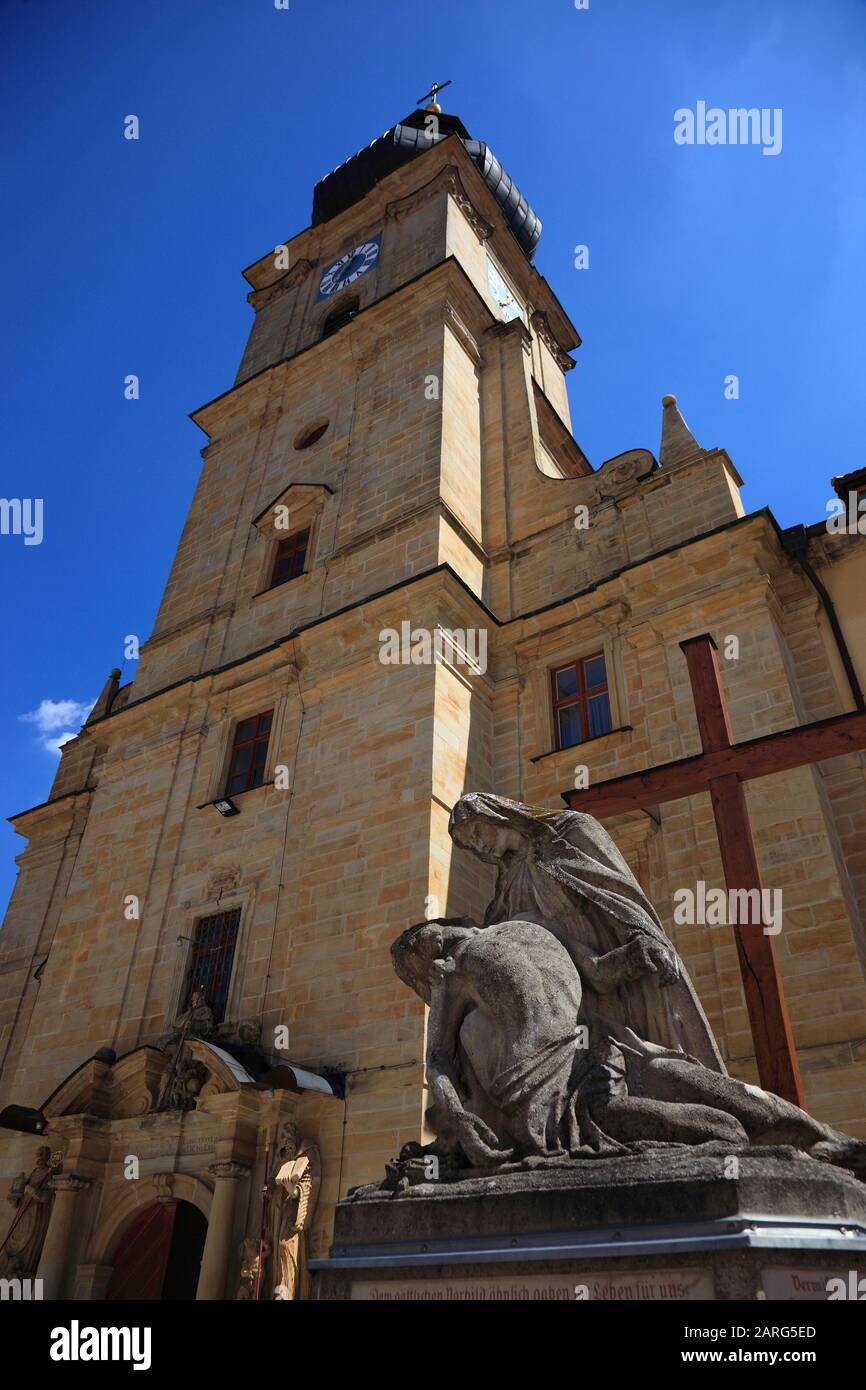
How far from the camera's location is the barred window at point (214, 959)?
1171 cm

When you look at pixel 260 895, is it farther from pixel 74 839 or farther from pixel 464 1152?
pixel 464 1152

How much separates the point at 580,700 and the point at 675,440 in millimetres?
4961

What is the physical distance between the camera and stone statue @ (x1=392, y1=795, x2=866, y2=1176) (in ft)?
11.8

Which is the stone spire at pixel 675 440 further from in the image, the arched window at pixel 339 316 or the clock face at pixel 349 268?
the clock face at pixel 349 268

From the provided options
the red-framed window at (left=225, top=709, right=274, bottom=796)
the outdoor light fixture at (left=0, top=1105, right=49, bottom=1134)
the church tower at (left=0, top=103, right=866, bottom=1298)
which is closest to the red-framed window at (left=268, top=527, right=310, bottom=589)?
the church tower at (left=0, top=103, right=866, bottom=1298)

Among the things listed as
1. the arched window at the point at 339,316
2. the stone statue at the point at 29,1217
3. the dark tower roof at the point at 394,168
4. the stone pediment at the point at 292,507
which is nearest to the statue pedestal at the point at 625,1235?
the stone statue at the point at 29,1217

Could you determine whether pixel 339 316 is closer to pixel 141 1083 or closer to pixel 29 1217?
pixel 141 1083

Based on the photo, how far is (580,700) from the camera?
13.2m

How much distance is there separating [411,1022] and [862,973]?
446 cm

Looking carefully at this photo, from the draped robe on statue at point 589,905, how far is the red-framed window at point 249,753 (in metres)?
8.97
